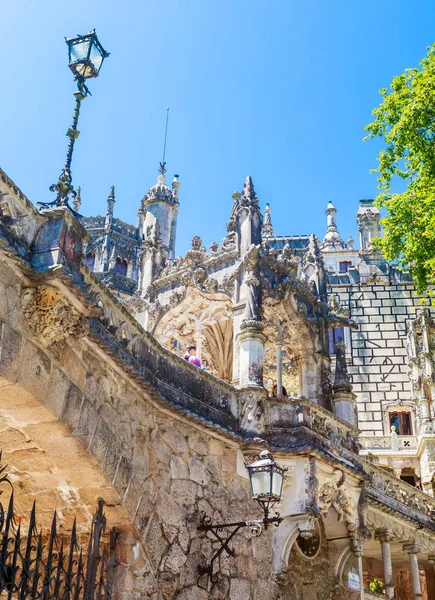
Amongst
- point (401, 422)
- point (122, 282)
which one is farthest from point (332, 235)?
point (401, 422)

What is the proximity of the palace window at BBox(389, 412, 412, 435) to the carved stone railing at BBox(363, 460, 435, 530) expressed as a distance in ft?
31.3

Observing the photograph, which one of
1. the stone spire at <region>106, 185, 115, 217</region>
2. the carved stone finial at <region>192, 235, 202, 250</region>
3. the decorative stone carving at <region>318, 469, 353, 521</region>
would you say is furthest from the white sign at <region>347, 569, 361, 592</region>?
the stone spire at <region>106, 185, 115, 217</region>

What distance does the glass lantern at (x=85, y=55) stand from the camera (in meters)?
7.21

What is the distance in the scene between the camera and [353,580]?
1181cm

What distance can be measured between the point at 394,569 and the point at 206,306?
381 inches

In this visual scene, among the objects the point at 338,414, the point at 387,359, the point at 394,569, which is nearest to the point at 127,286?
the point at 387,359

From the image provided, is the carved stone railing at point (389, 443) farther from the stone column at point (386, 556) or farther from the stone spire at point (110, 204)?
the stone spire at point (110, 204)

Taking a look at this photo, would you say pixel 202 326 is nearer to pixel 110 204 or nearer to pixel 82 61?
pixel 82 61

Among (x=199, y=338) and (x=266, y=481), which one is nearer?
(x=266, y=481)

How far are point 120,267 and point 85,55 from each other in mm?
36183

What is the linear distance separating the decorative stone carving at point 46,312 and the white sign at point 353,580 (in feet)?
25.6

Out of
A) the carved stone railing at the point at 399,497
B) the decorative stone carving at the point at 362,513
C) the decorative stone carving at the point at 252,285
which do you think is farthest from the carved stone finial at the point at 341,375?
the decorative stone carving at the point at 252,285

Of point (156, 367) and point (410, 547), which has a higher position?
point (156, 367)

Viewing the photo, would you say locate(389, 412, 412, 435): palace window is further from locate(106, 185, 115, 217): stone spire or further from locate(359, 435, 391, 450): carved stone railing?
locate(106, 185, 115, 217): stone spire
